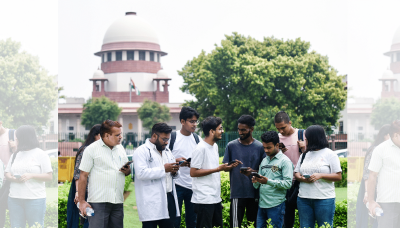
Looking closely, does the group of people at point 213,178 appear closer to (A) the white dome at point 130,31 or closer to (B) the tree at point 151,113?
(B) the tree at point 151,113

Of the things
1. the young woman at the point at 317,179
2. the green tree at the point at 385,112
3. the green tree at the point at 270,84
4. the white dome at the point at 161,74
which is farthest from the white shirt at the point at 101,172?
the white dome at the point at 161,74

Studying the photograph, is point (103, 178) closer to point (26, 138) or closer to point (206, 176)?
point (26, 138)

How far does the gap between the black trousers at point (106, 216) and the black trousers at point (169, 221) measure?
0.80ft

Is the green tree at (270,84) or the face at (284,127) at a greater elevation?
the green tree at (270,84)

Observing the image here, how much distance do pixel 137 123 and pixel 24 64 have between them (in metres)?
32.1

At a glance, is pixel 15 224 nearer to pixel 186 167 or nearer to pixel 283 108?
pixel 186 167

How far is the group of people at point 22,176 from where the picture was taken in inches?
140

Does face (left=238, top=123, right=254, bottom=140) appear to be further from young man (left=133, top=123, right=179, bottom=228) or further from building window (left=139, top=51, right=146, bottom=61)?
building window (left=139, top=51, right=146, bottom=61)

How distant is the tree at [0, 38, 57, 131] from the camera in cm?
353

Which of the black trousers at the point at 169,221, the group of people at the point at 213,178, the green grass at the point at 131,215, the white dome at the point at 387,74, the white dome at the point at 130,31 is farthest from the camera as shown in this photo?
the white dome at the point at 130,31

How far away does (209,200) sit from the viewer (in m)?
3.70

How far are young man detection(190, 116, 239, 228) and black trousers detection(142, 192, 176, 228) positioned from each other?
228mm

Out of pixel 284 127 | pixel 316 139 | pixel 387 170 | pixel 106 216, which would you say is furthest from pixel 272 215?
pixel 106 216

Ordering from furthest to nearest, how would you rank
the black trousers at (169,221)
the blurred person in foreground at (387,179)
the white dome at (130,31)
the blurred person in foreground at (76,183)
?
1. the white dome at (130,31)
2. the blurred person in foreground at (76,183)
3. the black trousers at (169,221)
4. the blurred person in foreground at (387,179)
